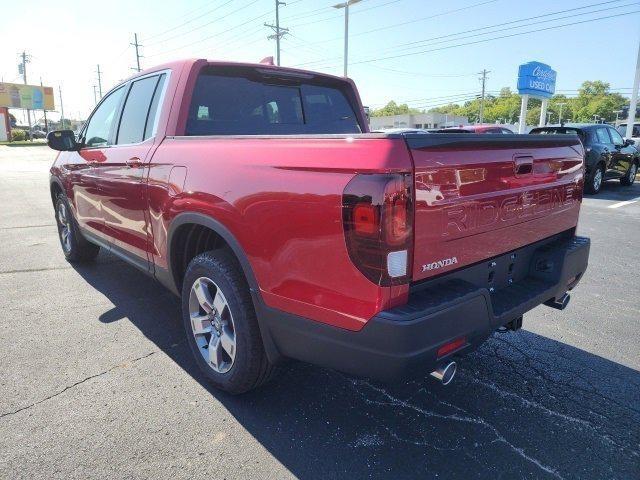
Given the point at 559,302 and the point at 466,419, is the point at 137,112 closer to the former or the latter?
the point at 466,419

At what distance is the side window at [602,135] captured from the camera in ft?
39.2

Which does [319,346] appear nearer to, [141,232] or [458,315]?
[458,315]

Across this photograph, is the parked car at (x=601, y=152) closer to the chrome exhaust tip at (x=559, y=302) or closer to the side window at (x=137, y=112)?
the chrome exhaust tip at (x=559, y=302)

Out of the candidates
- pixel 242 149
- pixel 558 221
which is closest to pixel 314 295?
pixel 242 149

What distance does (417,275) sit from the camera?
76.0 inches

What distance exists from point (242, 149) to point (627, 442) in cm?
245

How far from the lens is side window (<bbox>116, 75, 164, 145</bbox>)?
3.52 metres

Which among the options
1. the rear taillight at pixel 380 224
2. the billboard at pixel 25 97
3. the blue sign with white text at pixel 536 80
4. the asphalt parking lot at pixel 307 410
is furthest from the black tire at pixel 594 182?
the billboard at pixel 25 97

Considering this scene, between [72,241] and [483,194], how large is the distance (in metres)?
4.78

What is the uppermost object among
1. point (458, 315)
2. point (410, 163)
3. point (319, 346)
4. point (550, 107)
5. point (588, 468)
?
point (550, 107)

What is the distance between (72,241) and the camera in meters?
5.32

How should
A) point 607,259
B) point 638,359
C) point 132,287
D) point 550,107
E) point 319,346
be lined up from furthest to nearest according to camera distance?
point 550,107, point 607,259, point 132,287, point 638,359, point 319,346

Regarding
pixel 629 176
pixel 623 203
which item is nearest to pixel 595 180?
pixel 623 203

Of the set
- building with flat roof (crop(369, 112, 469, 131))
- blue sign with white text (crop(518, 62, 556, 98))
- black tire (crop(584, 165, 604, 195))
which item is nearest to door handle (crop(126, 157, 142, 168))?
black tire (crop(584, 165, 604, 195))
